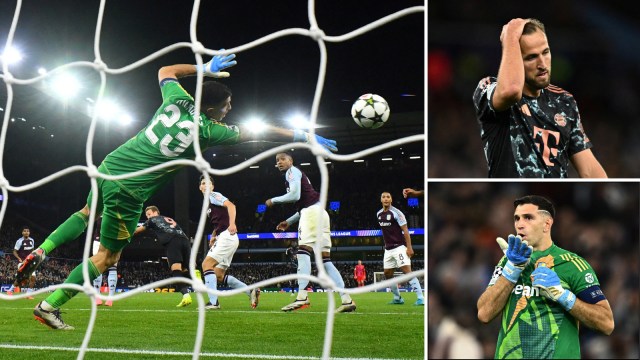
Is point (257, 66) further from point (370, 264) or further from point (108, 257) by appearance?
point (108, 257)

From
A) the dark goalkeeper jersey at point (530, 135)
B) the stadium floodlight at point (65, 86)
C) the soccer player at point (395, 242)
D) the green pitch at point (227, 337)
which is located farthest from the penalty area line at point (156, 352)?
the stadium floodlight at point (65, 86)

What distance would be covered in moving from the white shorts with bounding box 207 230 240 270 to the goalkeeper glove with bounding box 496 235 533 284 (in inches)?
168

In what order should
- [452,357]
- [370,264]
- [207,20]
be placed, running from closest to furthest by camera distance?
[452,357] < [207,20] < [370,264]

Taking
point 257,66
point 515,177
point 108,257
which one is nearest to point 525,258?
point 515,177

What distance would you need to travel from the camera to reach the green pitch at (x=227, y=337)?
299 centimetres

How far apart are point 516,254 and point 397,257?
532cm

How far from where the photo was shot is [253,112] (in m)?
22.6

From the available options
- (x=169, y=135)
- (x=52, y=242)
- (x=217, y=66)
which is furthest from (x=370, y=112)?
(x=52, y=242)

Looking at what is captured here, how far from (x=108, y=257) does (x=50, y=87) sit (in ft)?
49.9

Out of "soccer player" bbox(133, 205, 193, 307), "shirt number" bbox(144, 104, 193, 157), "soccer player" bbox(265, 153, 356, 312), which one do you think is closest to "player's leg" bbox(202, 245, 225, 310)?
"soccer player" bbox(133, 205, 193, 307)

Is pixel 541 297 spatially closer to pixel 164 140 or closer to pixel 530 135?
pixel 530 135

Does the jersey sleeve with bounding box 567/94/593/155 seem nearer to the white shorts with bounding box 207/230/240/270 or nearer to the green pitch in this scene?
the green pitch

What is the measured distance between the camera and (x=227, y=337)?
3607 millimetres

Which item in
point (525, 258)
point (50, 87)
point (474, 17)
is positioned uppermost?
point (50, 87)
